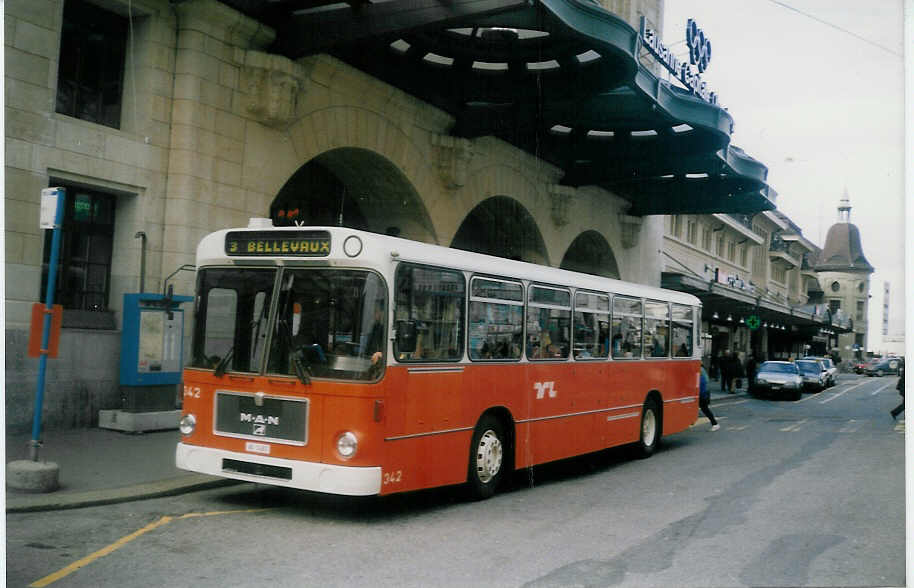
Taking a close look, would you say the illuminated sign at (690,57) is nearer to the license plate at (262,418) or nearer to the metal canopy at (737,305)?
the metal canopy at (737,305)

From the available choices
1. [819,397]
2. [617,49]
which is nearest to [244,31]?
[617,49]

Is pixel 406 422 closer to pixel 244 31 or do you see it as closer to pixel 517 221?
pixel 244 31

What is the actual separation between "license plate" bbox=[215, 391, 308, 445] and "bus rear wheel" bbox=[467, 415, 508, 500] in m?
2.15

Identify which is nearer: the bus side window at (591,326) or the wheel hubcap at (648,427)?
the bus side window at (591,326)

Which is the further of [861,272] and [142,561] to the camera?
[861,272]

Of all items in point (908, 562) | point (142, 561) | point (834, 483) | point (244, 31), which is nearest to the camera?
point (142, 561)

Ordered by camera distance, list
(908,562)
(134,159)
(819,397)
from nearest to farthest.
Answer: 1. (908,562)
2. (134,159)
3. (819,397)

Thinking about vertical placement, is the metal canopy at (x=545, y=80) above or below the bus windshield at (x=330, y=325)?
above

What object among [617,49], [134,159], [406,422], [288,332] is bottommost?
[406,422]

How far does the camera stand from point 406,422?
8.31 metres

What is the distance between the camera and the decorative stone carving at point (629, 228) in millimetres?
30594

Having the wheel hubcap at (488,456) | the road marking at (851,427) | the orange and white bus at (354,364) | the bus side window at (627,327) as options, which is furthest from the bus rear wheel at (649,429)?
the road marking at (851,427)

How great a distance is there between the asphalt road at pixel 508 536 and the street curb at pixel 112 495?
11cm

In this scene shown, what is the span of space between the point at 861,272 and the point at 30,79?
11.2 meters
